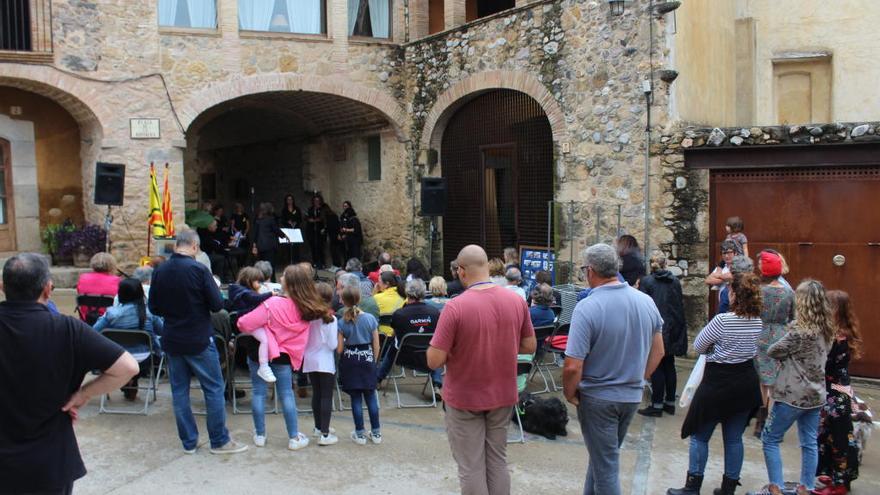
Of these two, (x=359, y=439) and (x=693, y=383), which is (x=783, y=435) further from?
(x=359, y=439)

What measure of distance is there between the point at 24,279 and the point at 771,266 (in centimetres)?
447

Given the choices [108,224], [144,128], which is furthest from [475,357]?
[144,128]

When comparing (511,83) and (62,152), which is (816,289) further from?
(62,152)

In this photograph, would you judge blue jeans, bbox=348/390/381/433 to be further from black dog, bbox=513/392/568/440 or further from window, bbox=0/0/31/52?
window, bbox=0/0/31/52

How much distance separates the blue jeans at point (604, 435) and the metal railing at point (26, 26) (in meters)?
10.6

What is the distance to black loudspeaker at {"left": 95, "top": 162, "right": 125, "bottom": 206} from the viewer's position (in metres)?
10.6

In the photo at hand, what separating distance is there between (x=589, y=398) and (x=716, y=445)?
98.7 inches

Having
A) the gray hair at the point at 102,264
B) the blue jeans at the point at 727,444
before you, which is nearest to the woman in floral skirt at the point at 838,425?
the blue jeans at the point at 727,444

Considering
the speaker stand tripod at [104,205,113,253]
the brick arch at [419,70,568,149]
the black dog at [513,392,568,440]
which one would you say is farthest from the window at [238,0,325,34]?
the black dog at [513,392,568,440]

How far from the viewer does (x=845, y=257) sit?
7.89 meters

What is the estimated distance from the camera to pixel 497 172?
476 inches

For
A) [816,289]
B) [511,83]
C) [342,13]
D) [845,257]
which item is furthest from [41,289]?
[342,13]

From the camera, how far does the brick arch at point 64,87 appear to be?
36.6ft

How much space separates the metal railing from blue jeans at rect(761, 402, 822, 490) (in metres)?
11.0
